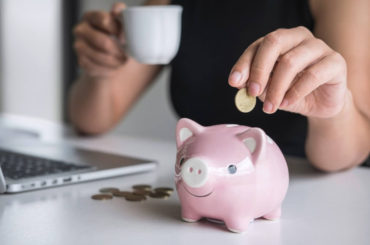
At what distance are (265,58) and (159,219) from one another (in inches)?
8.8

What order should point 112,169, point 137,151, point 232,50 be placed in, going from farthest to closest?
point 232,50, point 137,151, point 112,169

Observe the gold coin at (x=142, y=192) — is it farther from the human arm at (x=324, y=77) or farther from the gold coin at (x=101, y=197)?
the human arm at (x=324, y=77)

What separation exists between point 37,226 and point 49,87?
2.66 m

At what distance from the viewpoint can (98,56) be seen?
46.8 inches

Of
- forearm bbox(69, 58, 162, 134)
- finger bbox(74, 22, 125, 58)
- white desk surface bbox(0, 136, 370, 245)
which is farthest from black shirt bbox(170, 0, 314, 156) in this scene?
white desk surface bbox(0, 136, 370, 245)

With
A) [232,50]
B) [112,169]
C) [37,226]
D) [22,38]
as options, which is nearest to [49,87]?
[22,38]

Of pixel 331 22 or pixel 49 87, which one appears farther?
pixel 49 87

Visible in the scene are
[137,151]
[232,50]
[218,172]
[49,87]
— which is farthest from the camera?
[49,87]

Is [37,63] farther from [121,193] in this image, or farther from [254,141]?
[254,141]

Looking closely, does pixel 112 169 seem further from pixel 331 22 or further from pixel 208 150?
pixel 331 22

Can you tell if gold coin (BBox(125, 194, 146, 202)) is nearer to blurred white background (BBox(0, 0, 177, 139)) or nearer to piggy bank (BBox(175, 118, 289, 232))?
piggy bank (BBox(175, 118, 289, 232))

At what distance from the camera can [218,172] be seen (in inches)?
22.7

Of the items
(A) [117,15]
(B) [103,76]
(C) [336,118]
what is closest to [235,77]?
(C) [336,118]

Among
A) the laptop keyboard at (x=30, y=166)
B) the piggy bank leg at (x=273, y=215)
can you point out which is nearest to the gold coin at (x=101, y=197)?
the laptop keyboard at (x=30, y=166)
